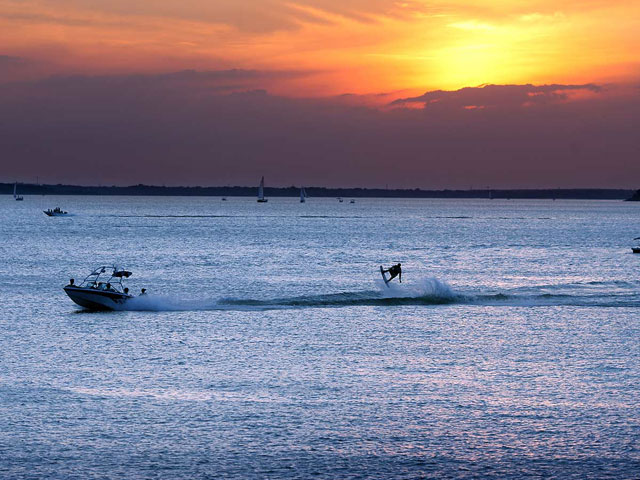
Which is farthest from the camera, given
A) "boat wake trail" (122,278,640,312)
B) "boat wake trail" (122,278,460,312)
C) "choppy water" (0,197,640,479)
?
"boat wake trail" (122,278,640,312)

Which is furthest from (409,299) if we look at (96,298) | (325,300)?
(96,298)

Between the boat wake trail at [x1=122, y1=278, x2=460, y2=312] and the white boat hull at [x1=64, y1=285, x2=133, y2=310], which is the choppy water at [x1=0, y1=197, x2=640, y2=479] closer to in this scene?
the boat wake trail at [x1=122, y1=278, x2=460, y2=312]

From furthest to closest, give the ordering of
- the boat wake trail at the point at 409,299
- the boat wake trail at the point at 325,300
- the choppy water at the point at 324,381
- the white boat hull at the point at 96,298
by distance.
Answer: the boat wake trail at the point at 409,299, the boat wake trail at the point at 325,300, the white boat hull at the point at 96,298, the choppy water at the point at 324,381

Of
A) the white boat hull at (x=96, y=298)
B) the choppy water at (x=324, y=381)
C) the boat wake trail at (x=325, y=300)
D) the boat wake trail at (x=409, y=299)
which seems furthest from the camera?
the boat wake trail at (x=409, y=299)

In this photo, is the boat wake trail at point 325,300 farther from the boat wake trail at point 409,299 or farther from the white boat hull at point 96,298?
the white boat hull at point 96,298

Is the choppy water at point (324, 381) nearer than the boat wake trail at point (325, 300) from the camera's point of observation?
Yes

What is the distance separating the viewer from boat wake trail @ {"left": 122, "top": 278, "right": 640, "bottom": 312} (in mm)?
65375

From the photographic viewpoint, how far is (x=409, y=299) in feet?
238

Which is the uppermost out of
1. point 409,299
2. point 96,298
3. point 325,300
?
point 96,298

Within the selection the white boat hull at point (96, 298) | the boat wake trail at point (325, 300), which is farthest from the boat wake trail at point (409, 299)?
the white boat hull at point (96, 298)

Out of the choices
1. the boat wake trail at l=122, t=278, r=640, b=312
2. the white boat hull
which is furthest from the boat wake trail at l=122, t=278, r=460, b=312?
the white boat hull

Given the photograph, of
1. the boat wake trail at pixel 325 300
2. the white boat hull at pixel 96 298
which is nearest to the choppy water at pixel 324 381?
the boat wake trail at pixel 325 300

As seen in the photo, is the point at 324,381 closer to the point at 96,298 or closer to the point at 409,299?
the point at 96,298

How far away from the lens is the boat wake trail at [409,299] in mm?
65375
